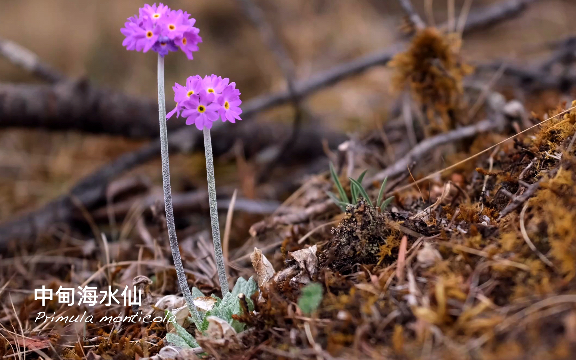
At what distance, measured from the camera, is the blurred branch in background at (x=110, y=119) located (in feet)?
11.5

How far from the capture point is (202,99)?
1.63 meters

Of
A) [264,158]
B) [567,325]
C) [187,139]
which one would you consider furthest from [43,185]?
[567,325]

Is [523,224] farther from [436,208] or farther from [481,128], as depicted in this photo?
[481,128]

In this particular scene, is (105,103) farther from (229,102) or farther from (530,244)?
(530,244)

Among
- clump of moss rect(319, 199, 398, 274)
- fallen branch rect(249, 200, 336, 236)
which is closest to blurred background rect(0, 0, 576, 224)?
fallen branch rect(249, 200, 336, 236)

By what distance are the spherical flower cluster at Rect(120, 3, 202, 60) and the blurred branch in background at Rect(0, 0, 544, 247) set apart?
226 cm

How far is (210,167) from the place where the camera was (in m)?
1.71

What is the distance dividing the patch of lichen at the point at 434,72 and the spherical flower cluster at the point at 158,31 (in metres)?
1.62

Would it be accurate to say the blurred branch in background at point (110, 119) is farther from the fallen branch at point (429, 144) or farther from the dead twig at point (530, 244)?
the dead twig at point (530, 244)

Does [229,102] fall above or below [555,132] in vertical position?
above

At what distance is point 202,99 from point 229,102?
0.35ft

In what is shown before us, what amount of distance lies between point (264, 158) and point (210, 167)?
2788 millimetres

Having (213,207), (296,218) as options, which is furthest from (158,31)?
(296,218)

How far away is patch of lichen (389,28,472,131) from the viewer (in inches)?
110
